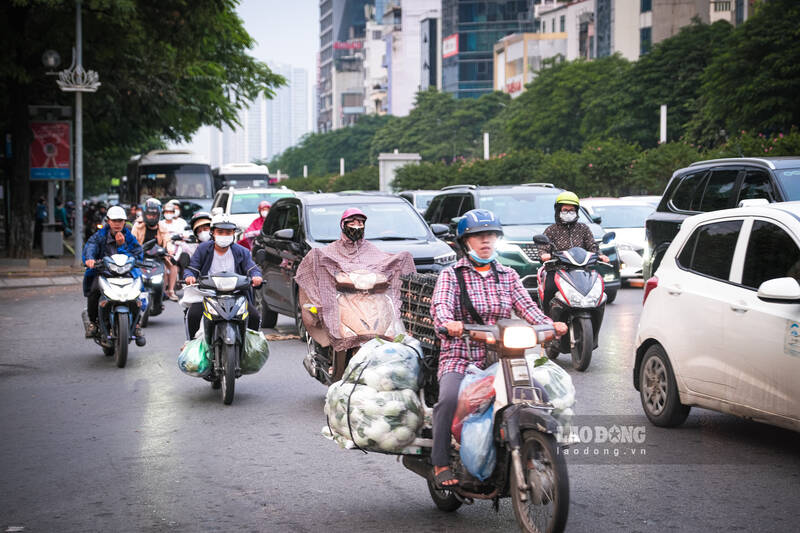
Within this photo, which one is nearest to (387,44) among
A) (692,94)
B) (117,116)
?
(692,94)

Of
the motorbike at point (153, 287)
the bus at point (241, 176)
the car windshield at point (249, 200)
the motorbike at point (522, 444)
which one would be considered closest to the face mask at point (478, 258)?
the motorbike at point (522, 444)

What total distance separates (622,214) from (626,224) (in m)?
0.37

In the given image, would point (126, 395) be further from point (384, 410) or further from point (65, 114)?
point (65, 114)

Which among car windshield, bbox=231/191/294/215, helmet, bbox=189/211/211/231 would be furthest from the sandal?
car windshield, bbox=231/191/294/215

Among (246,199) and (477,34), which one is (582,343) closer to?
(246,199)

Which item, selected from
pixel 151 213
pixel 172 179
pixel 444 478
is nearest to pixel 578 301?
pixel 444 478

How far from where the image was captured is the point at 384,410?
5.84 meters

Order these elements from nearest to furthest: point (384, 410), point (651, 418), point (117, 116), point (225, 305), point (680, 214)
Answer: point (384, 410) < point (651, 418) < point (225, 305) < point (680, 214) < point (117, 116)

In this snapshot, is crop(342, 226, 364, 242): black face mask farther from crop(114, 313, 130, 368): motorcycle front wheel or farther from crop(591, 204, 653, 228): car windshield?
crop(591, 204, 653, 228): car windshield

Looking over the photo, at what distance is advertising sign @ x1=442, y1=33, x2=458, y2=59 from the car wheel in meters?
139

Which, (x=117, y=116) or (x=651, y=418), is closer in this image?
(x=651, y=418)

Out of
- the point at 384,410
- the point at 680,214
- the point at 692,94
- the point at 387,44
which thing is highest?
the point at 387,44

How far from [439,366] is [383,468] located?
5.38 ft

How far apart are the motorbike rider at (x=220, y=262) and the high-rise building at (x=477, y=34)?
443 ft
